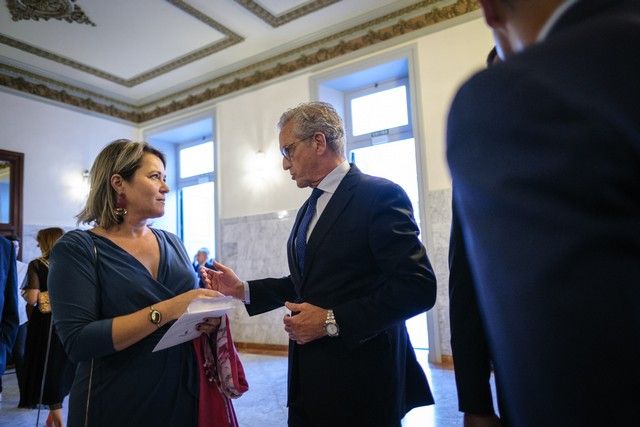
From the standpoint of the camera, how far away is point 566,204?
42 cm

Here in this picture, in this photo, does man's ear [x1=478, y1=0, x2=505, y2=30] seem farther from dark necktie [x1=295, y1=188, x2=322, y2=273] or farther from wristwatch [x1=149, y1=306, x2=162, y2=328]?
wristwatch [x1=149, y1=306, x2=162, y2=328]

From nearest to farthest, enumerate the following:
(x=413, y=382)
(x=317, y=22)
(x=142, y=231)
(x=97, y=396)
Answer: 1. (x=97, y=396)
2. (x=413, y=382)
3. (x=142, y=231)
4. (x=317, y=22)

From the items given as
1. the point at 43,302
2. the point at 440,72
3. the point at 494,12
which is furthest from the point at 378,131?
the point at 494,12

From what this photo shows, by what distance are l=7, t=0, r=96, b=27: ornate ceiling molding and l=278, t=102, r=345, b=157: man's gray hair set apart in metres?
5.45

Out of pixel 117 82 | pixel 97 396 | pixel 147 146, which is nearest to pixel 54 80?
pixel 117 82

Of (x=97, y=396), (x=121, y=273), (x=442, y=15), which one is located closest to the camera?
(x=97, y=396)

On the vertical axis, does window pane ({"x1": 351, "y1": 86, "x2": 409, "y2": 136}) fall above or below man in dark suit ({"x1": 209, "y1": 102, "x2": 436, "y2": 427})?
above

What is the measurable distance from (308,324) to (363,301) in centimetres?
20

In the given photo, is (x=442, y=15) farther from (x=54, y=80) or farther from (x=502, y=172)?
(x=54, y=80)

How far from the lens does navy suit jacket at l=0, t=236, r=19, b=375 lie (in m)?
2.55

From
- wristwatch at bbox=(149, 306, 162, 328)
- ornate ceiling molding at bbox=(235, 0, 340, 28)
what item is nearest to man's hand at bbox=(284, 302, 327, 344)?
wristwatch at bbox=(149, 306, 162, 328)

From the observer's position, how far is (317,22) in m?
6.14

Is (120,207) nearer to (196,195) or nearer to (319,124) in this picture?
(319,124)

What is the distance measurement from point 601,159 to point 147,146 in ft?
5.51
